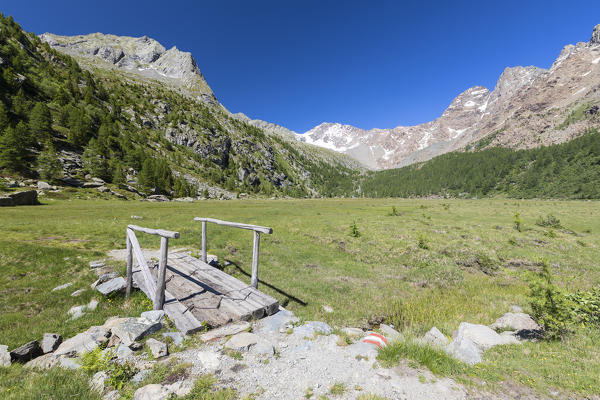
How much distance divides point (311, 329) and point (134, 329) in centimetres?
528

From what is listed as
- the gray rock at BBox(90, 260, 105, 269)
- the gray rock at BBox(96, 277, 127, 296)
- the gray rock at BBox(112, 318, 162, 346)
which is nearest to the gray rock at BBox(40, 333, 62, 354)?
the gray rock at BBox(112, 318, 162, 346)

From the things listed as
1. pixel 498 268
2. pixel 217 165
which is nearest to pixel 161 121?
pixel 217 165

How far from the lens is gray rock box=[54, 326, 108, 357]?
6.18 m

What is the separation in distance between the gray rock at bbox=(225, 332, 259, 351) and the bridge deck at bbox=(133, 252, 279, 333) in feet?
3.88

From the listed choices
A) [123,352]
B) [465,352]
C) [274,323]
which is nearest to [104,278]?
[123,352]

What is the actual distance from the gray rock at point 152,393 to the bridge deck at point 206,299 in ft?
7.59

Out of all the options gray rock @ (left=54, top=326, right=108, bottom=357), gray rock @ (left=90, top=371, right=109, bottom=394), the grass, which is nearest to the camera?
gray rock @ (left=90, top=371, right=109, bottom=394)

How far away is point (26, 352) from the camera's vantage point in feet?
20.2

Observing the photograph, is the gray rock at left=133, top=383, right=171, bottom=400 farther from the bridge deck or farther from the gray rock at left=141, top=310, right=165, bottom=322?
the gray rock at left=141, top=310, right=165, bottom=322

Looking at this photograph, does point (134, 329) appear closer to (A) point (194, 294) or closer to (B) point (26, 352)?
(B) point (26, 352)

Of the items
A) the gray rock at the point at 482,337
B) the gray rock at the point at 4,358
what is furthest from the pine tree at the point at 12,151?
the gray rock at the point at 482,337

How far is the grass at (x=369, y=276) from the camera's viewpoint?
259 inches

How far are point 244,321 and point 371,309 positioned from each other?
660cm

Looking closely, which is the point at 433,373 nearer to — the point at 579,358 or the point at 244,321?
the point at 579,358
